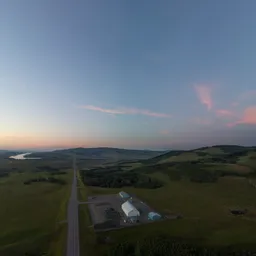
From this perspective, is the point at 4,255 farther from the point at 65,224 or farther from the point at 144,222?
the point at 144,222

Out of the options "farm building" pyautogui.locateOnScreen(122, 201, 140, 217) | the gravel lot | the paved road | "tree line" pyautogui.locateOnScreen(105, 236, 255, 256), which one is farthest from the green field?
"farm building" pyautogui.locateOnScreen(122, 201, 140, 217)

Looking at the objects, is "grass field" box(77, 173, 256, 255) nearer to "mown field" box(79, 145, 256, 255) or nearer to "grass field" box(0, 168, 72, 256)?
"mown field" box(79, 145, 256, 255)

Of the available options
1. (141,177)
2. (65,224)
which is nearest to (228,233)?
(65,224)

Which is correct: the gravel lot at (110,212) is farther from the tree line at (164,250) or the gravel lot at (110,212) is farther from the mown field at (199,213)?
the tree line at (164,250)

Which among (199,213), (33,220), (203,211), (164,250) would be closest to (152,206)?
(199,213)

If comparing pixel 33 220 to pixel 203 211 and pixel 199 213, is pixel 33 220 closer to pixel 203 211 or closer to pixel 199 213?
pixel 199 213

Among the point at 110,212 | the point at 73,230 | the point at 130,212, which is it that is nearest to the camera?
the point at 73,230
